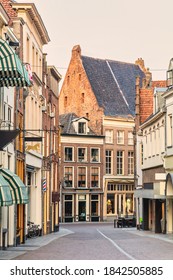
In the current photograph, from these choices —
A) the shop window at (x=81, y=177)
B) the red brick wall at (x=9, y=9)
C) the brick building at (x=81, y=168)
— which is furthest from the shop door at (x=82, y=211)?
the red brick wall at (x=9, y=9)

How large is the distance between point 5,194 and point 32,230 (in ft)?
48.7

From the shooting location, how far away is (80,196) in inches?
2170

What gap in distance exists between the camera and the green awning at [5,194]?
16969 mm

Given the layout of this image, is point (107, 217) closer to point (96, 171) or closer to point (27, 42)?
point (96, 171)

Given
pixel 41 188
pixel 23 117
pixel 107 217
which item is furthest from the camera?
pixel 107 217

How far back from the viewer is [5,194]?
17.3m

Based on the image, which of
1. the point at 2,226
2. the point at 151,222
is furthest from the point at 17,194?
the point at 151,222

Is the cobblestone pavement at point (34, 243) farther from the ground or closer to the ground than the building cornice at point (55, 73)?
closer to the ground

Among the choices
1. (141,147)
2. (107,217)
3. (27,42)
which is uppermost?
(27,42)

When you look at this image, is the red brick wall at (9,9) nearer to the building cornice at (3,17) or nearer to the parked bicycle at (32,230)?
the building cornice at (3,17)

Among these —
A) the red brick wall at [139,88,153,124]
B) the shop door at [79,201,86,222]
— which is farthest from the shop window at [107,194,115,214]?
the red brick wall at [139,88,153,124]

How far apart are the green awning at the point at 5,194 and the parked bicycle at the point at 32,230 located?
1332 cm

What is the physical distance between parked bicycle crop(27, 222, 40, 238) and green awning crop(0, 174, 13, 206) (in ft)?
43.7

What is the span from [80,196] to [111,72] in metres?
30.2
